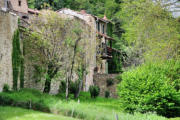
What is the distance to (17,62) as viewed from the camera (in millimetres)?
24141

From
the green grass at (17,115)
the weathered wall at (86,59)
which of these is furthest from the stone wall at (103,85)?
the green grass at (17,115)

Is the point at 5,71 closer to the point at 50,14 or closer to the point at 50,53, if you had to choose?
the point at 50,53

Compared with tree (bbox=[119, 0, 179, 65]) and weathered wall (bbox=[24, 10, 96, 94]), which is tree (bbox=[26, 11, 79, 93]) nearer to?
weathered wall (bbox=[24, 10, 96, 94])

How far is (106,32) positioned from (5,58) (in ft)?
112

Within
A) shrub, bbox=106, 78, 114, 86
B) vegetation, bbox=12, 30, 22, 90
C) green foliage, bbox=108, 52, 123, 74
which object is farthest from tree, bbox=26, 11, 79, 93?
green foliage, bbox=108, 52, 123, 74

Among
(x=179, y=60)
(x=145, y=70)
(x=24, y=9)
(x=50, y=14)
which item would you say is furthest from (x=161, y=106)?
(x=24, y=9)

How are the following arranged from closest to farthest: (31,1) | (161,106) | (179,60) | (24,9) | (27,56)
A: 1. (161,106)
2. (179,60)
3. (27,56)
4. (24,9)
5. (31,1)

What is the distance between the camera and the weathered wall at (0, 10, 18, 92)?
22.4 meters

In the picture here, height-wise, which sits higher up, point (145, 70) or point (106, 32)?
point (106, 32)

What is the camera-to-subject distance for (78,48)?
26594 mm

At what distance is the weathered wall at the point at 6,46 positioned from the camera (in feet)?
73.5

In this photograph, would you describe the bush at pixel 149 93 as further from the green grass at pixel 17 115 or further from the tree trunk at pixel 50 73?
the tree trunk at pixel 50 73

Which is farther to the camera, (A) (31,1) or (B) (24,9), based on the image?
(A) (31,1)

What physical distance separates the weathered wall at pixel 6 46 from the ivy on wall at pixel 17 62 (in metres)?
0.34
